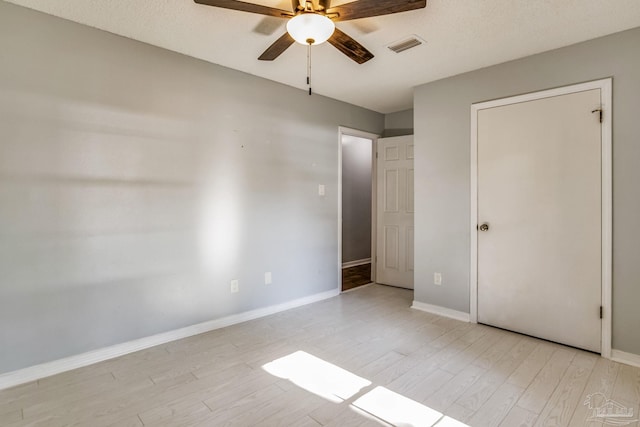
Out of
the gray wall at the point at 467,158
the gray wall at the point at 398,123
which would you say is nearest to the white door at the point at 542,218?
the gray wall at the point at 467,158

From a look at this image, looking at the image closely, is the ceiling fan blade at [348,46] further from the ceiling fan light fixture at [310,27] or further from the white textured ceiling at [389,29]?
the white textured ceiling at [389,29]

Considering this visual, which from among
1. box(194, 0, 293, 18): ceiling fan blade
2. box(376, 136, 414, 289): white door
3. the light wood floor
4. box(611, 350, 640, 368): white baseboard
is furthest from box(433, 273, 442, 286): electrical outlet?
box(194, 0, 293, 18): ceiling fan blade

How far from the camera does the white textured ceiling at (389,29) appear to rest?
2.10 meters

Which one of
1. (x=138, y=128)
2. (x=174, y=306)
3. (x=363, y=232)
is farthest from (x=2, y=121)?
(x=363, y=232)

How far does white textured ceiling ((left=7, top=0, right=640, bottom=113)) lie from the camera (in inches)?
82.6

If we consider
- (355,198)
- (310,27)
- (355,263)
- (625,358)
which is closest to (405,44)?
(310,27)

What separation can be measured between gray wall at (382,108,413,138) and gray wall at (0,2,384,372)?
5.11 feet

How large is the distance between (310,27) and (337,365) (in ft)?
7.20

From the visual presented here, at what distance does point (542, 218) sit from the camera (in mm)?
2742

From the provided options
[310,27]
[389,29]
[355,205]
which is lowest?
[355,205]

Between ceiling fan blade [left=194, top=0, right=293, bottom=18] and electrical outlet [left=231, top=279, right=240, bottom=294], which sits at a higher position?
ceiling fan blade [left=194, top=0, right=293, bottom=18]

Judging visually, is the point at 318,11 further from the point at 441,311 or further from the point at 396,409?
the point at 441,311

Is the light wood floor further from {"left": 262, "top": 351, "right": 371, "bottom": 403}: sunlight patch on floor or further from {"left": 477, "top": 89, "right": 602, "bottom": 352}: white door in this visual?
{"left": 477, "top": 89, "right": 602, "bottom": 352}: white door

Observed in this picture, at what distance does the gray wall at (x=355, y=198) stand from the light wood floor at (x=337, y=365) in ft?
9.53
